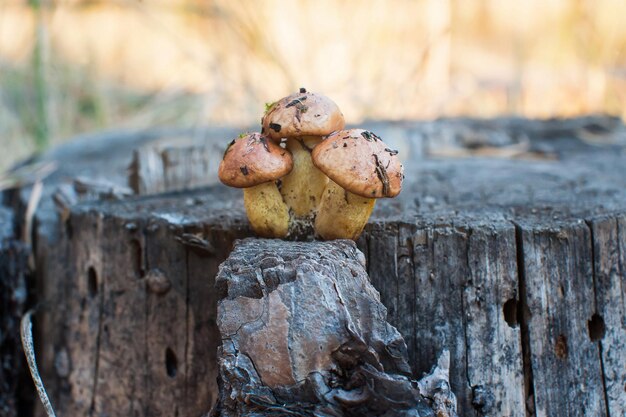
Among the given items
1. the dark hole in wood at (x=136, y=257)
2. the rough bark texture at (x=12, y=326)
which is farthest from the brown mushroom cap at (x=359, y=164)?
the rough bark texture at (x=12, y=326)

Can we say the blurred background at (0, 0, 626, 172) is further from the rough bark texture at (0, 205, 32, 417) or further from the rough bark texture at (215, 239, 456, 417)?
the rough bark texture at (215, 239, 456, 417)

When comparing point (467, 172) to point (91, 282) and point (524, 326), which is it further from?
point (91, 282)

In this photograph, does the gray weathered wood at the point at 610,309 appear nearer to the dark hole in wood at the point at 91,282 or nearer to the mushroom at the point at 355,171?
the mushroom at the point at 355,171

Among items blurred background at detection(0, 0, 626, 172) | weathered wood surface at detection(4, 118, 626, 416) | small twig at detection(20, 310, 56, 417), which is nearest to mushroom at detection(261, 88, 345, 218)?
weathered wood surface at detection(4, 118, 626, 416)

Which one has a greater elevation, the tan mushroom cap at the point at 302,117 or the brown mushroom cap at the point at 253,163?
the tan mushroom cap at the point at 302,117

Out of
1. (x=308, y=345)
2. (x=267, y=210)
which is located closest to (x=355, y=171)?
(x=267, y=210)

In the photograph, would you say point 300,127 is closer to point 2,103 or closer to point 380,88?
point 380,88

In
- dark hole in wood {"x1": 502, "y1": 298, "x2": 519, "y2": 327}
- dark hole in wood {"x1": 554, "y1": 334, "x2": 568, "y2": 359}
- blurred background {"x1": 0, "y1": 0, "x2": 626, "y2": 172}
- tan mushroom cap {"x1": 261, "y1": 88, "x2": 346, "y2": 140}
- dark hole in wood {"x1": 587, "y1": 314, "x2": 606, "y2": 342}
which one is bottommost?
dark hole in wood {"x1": 554, "y1": 334, "x2": 568, "y2": 359}
